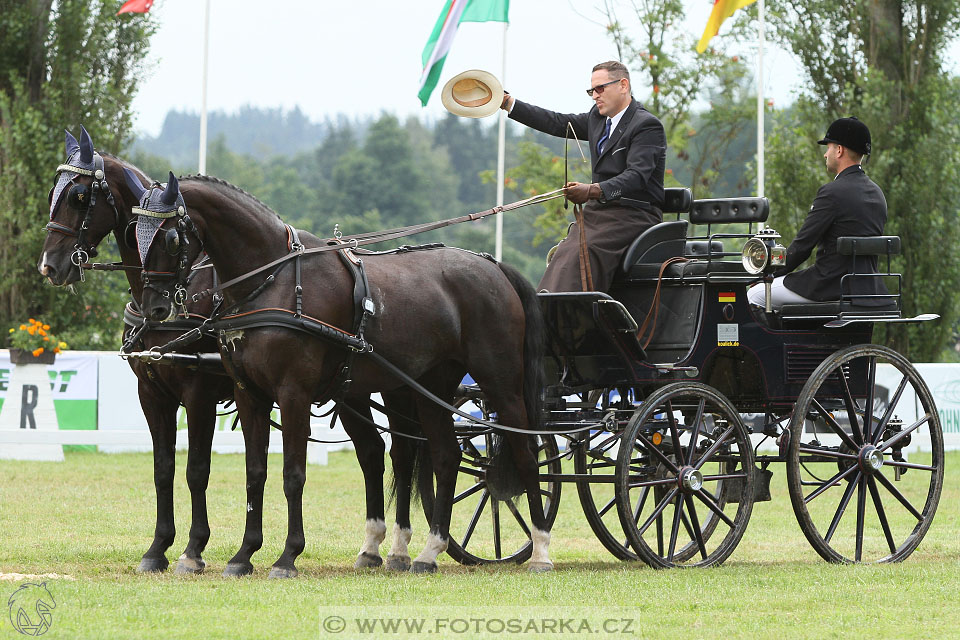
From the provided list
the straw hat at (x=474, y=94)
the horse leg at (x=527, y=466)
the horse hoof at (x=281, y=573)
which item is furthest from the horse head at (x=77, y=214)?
the horse leg at (x=527, y=466)

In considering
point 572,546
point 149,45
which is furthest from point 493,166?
point 572,546

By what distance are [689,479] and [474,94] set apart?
271cm

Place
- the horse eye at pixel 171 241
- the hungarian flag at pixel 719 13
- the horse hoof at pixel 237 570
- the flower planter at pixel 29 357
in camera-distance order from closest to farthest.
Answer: the horse eye at pixel 171 241, the horse hoof at pixel 237 570, the hungarian flag at pixel 719 13, the flower planter at pixel 29 357

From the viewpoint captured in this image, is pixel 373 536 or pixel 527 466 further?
pixel 373 536

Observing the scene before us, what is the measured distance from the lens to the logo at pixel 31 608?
5020 mm

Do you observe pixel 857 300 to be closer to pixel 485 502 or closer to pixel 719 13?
pixel 485 502

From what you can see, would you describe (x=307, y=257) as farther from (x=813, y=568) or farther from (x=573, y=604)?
(x=813, y=568)

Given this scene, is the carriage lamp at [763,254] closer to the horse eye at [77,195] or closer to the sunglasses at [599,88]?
the sunglasses at [599,88]

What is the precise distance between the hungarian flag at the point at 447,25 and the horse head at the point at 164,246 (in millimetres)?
7323

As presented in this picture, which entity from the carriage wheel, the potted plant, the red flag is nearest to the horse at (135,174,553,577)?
the carriage wheel

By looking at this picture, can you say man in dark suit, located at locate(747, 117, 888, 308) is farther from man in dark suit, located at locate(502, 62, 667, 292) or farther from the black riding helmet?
man in dark suit, located at locate(502, 62, 667, 292)

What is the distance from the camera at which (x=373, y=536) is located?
25.3ft

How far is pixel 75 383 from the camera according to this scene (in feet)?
49.0

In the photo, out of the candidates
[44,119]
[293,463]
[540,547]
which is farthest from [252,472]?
[44,119]
